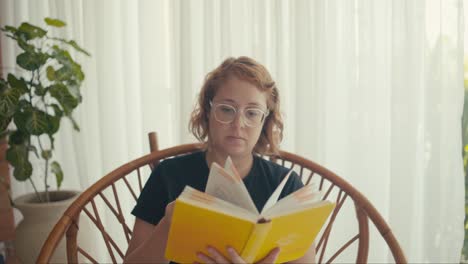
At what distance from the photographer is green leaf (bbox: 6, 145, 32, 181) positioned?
1.56 m

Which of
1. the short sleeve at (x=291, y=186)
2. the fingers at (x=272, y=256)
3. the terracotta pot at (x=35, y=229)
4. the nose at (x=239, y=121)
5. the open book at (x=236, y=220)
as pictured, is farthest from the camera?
the terracotta pot at (x=35, y=229)

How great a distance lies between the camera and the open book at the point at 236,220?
65cm

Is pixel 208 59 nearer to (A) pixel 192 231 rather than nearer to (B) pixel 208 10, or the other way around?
(B) pixel 208 10

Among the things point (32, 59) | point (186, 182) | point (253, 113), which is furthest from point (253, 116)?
point (32, 59)

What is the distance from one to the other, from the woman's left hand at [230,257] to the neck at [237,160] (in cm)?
39

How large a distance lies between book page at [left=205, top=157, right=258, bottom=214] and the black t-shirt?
1.13 feet

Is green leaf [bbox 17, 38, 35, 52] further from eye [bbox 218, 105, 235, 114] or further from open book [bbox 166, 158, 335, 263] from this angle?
open book [bbox 166, 158, 335, 263]

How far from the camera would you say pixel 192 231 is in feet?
2.29

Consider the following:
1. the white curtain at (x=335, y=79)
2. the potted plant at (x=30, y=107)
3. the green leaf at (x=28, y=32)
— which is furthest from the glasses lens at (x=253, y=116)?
the green leaf at (x=28, y=32)

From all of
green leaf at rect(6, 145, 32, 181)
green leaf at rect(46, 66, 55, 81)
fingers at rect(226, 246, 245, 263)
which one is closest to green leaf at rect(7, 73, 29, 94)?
green leaf at rect(46, 66, 55, 81)

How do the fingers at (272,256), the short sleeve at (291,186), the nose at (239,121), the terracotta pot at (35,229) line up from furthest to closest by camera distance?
the terracotta pot at (35,229)
the short sleeve at (291,186)
the nose at (239,121)
the fingers at (272,256)

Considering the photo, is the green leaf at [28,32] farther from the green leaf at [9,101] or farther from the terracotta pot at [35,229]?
the terracotta pot at [35,229]

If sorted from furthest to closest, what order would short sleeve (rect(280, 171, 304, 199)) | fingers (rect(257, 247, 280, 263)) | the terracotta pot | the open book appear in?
the terracotta pot
short sleeve (rect(280, 171, 304, 199))
fingers (rect(257, 247, 280, 263))
the open book

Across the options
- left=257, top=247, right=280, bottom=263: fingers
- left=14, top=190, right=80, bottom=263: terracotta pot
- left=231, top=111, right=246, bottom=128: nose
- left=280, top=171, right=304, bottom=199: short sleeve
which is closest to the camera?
left=257, top=247, right=280, bottom=263: fingers
